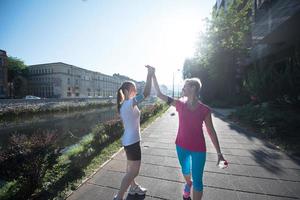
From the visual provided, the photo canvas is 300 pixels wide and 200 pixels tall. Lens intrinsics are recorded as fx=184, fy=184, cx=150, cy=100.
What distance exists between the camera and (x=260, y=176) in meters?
4.18

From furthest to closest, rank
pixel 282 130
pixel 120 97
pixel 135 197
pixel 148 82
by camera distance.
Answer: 1. pixel 282 130
2. pixel 135 197
3. pixel 120 97
4. pixel 148 82

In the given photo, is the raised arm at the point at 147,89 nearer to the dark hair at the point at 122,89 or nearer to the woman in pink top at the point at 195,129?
the dark hair at the point at 122,89

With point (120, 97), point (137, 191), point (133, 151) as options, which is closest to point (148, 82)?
point (120, 97)

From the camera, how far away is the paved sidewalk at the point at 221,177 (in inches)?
137

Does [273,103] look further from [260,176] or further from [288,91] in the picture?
[260,176]

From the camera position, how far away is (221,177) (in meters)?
4.19

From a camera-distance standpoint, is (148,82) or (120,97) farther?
(120,97)

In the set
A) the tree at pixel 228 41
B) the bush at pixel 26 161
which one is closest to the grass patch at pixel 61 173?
the bush at pixel 26 161

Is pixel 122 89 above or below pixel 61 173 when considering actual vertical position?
above

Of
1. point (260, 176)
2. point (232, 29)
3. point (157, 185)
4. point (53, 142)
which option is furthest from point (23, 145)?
point (232, 29)

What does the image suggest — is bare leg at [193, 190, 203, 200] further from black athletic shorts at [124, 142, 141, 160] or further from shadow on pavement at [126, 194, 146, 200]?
shadow on pavement at [126, 194, 146, 200]

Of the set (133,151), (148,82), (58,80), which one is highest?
(58,80)

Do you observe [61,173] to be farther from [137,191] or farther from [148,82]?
[148,82]

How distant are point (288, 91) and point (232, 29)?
1751 cm
